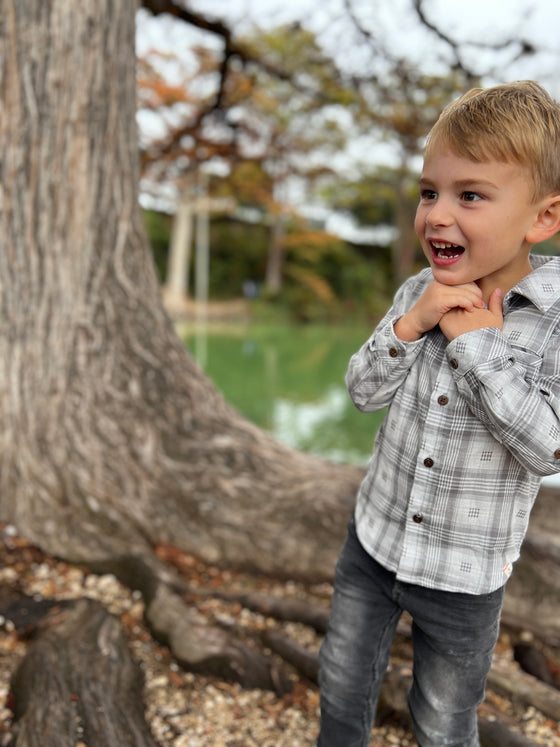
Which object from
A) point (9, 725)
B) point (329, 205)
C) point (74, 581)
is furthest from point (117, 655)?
point (329, 205)

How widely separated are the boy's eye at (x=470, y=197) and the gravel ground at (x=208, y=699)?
1328mm

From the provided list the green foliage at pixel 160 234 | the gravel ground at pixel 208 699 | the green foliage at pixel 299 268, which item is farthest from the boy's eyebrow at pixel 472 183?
the green foliage at pixel 160 234

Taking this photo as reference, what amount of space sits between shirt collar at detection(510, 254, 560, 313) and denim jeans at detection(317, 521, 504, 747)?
508 millimetres

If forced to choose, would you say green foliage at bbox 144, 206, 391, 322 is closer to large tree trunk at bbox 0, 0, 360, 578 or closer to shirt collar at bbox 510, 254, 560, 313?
large tree trunk at bbox 0, 0, 360, 578

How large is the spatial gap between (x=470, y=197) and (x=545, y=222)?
0.13 m

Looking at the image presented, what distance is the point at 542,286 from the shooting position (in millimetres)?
1000

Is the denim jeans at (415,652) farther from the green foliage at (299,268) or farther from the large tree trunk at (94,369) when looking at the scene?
the green foliage at (299,268)

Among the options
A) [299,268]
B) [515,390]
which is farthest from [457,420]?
[299,268]

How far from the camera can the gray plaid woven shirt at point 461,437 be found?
960mm

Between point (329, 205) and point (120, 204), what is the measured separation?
15708mm

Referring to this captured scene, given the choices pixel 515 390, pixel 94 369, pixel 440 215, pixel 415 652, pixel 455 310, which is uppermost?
pixel 440 215

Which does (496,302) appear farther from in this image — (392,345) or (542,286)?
(392,345)

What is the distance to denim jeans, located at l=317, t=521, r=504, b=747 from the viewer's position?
109 centimetres

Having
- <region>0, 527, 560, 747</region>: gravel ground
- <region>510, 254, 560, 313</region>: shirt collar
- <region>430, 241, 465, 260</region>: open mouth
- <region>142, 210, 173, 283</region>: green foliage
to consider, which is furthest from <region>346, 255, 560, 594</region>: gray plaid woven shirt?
<region>142, 210, 173, 283</region>: green foliage
